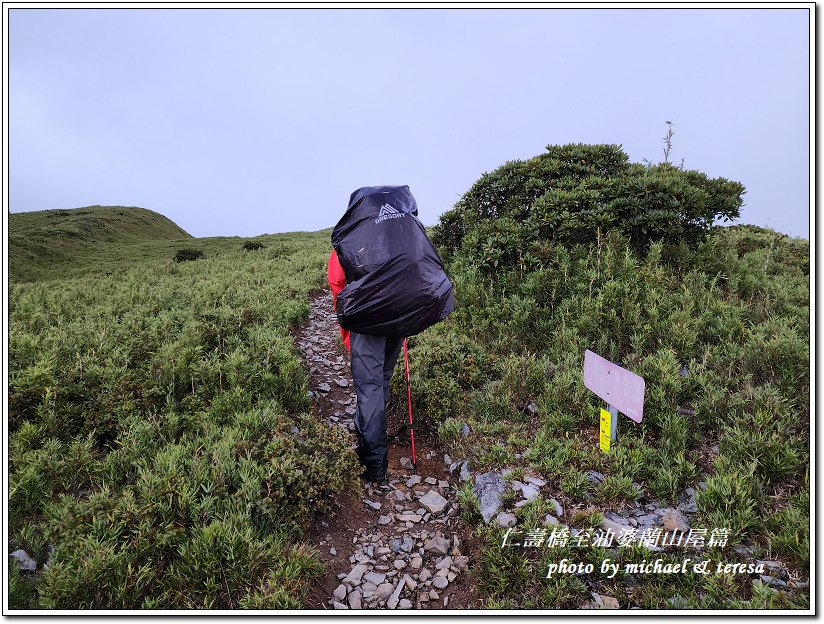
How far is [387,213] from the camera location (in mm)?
4414

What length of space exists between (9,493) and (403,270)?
3946 mm

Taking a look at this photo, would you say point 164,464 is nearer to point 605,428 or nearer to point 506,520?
point 506,520

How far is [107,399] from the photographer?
5039 millimetres

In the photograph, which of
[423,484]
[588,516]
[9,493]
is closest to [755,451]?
[588,516]

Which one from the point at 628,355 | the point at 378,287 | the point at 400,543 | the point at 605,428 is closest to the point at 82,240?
the point at 378,287

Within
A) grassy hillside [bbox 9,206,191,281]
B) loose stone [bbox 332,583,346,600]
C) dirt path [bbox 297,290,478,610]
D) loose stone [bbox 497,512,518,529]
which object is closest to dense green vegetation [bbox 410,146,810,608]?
loose stone [bbox 497,512,518,529]

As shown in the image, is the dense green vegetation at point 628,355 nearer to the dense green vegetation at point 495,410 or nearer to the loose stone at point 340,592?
the dense green vegetation at point 495,410

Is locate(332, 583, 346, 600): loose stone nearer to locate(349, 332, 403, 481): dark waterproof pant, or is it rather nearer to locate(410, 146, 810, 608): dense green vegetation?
locate(410, 146, 810, 608): dense green vegetation

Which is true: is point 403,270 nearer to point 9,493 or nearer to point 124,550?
point 124,550

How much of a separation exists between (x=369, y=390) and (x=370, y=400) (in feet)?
0.36

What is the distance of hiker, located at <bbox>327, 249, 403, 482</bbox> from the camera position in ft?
15.4

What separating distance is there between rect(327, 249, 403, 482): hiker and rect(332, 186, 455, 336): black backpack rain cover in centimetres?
26

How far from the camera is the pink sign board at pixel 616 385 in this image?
156 inches
